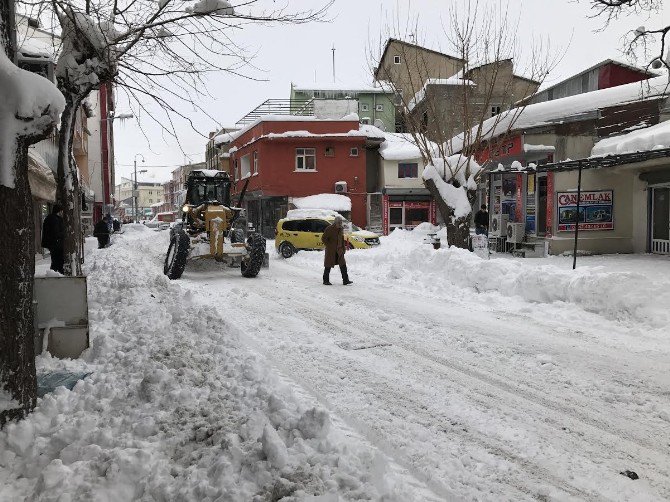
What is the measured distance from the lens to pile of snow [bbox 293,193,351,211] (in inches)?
1261

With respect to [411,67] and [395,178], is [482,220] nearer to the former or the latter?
[395,178]

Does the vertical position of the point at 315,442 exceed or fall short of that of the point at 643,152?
it falls short

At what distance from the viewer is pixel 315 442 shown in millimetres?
3537

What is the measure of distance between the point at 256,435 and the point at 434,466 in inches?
47.6

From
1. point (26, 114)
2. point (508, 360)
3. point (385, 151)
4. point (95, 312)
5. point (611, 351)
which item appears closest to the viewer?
point (26, 114)

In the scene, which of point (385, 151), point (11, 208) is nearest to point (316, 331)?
point (11, 208)

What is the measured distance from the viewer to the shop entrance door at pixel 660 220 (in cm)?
1584

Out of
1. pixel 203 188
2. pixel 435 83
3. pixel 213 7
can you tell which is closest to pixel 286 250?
pixel 203 188

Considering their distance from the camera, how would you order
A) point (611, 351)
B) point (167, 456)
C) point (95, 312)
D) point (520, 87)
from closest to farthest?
point (167, 456)
point (611, 351)
point (95, 312)
point (520, 87)

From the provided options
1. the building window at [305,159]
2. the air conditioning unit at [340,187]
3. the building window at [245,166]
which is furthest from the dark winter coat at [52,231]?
the building window at [245,166]

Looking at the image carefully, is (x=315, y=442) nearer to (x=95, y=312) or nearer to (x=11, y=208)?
(x=11, y=208)

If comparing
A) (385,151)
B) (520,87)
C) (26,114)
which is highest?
(520,87)

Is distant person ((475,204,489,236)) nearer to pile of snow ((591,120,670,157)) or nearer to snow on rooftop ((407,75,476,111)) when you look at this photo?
snow on rooftop ((407,75,476,111))

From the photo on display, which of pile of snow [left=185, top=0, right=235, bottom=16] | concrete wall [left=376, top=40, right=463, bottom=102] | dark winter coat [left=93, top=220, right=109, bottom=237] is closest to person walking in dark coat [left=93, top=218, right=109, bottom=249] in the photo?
dark winter coat [left=93, top=220, right=109, bottom=237]
